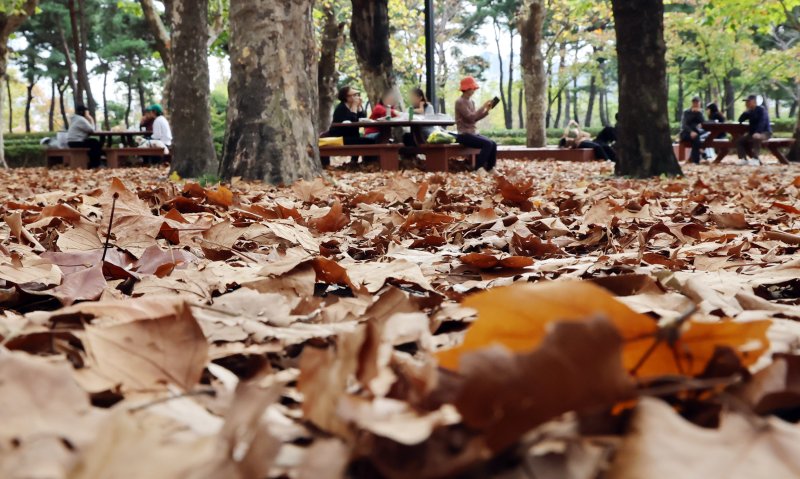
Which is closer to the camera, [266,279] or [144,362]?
[144,362]

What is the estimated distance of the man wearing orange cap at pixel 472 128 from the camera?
1292cm

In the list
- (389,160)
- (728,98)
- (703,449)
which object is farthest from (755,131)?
(728,98)

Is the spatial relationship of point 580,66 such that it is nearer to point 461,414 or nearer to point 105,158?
point 105,158

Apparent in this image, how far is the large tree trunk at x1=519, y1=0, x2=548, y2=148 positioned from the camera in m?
21.8

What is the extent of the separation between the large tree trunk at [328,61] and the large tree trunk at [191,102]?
9915mm

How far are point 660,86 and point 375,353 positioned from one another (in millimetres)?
9017

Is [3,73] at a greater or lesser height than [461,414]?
greater

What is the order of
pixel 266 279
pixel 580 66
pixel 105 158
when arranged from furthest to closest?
pixel 580 66
pixel 105 158
pixel 266 279

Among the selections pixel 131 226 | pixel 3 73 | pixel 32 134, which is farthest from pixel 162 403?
pixel 32 134

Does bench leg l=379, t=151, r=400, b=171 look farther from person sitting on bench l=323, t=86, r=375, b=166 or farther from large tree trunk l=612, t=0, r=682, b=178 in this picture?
large tree trunk l=612, t=0, r=682, b=178

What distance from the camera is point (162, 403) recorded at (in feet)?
2.60

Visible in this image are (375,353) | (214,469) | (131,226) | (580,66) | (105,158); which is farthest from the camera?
(580,66)

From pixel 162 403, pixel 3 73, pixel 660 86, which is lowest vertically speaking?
pixel 162 403

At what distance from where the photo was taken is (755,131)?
17.8 meters
